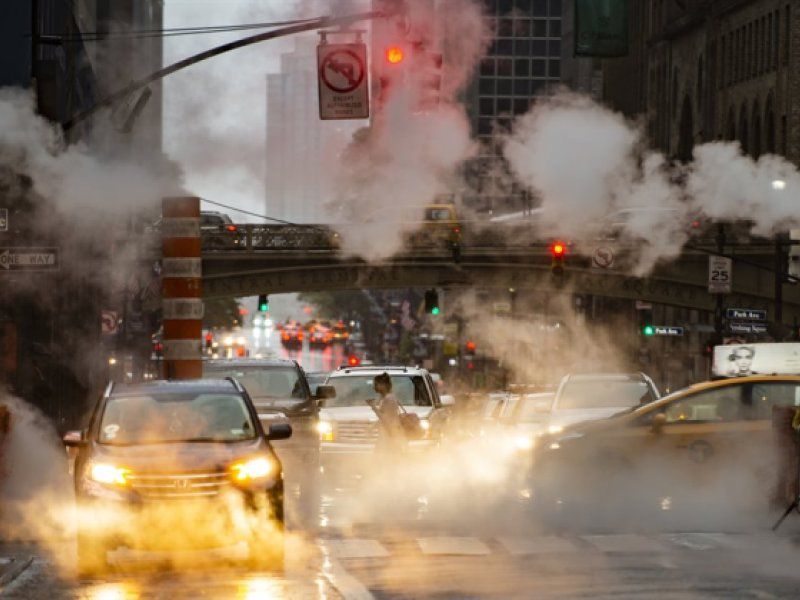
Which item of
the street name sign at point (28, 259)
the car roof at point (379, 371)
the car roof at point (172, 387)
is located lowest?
the car roof at point (379, 371)

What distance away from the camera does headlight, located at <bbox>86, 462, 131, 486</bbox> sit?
15227 millimetres

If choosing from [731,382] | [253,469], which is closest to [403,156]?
[731,382]

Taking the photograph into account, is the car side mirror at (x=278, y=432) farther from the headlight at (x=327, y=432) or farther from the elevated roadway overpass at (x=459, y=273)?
the elevated roadway overpass at (x=459, y=273)

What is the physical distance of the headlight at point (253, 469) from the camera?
1541 centimetres

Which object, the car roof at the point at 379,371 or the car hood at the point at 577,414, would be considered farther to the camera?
the car roof at the point at 379,371

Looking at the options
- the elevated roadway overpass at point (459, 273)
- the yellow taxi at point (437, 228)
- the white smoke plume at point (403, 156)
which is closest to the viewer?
the white smoke plume at point (403, 156)

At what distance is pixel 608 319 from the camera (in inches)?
4373

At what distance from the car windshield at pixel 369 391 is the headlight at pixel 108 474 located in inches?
531

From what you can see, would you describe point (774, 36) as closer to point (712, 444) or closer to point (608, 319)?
point (608, 319)

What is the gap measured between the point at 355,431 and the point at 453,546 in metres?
11.5

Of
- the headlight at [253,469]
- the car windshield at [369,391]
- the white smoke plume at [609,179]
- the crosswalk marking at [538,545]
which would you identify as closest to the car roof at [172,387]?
the headlight at [253,469]

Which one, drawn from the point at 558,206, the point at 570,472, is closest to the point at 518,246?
the point at 558,206

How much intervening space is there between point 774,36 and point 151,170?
5876 cm

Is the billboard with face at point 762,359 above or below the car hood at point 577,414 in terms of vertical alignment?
above
